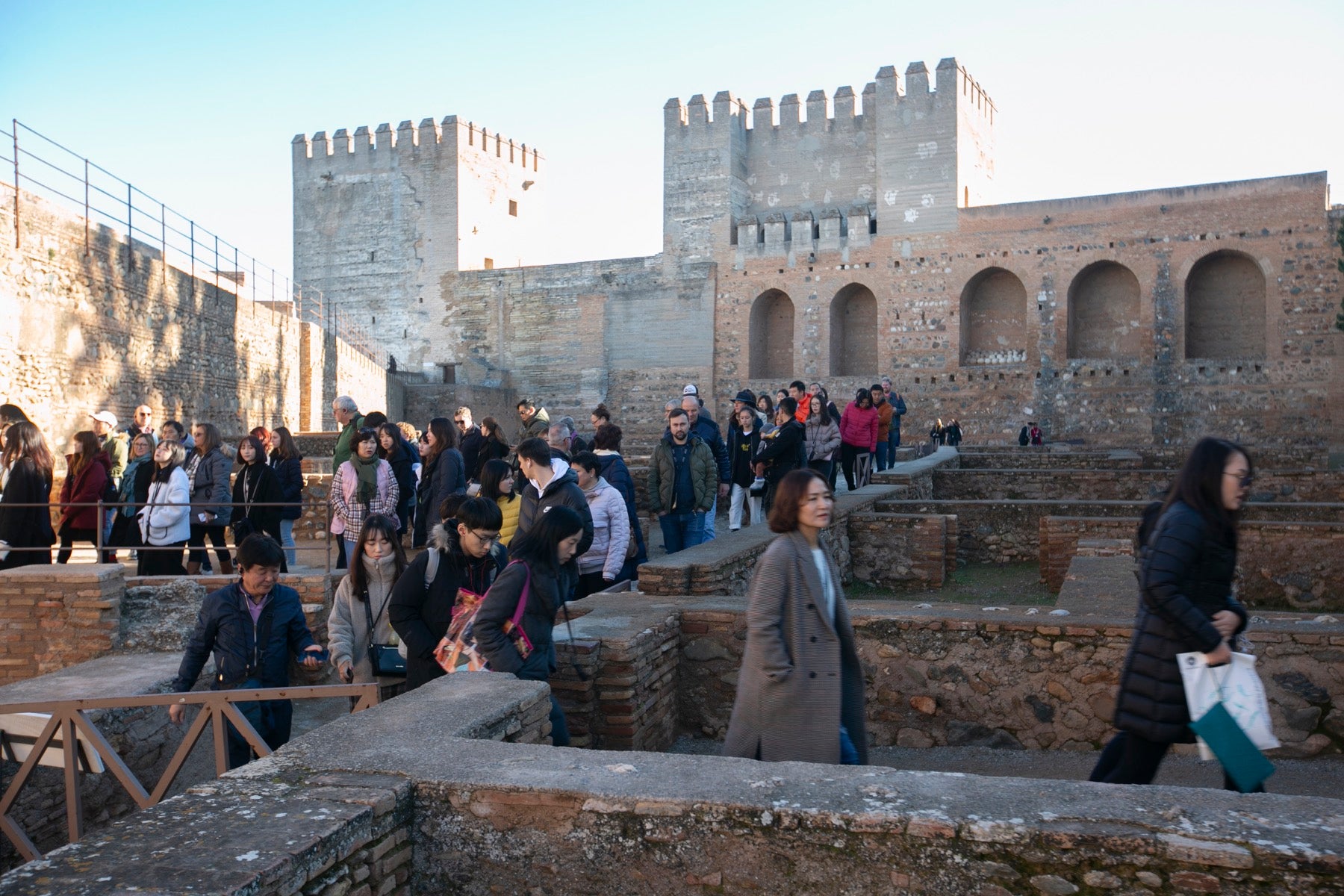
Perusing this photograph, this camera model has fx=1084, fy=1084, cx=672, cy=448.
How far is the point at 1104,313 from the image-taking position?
26891 millimetres

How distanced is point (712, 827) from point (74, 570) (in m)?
6.17

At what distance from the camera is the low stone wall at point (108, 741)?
4836 millimetres

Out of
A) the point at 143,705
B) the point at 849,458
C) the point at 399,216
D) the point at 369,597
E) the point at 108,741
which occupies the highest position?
the point at 399,216

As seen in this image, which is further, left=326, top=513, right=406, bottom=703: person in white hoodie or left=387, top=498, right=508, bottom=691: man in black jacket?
left=326, top=513, right=406, bottom=703: person in white hoodie

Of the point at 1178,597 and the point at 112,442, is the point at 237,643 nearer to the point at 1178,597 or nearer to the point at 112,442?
the point at 1178,597

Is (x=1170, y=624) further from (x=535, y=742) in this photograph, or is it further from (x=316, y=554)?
(x=316, y=554)

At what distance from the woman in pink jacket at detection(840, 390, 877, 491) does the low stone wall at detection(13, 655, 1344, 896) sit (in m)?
8.60

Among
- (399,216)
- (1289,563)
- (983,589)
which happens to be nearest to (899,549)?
(983,589)

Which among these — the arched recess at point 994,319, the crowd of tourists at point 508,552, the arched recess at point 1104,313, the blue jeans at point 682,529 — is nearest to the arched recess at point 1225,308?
the arched recess at point 1104,313

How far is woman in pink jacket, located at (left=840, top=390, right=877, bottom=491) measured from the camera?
1141cm

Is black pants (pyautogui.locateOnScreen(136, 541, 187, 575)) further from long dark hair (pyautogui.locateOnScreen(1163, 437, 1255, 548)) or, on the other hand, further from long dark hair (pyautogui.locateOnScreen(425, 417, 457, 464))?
long dark hair (pyautogui.locateOnScreen(1163, 437, 1255, 548))

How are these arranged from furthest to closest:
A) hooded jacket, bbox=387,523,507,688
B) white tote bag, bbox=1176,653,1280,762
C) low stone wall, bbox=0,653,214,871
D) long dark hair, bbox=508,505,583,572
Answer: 1. low stone wall, bbox=0,653,214,871
2. hooded jacket, bbox=387,523,507,688
3. long dark hair, bbox=508,505,583,572
4. white tote bag, bbox=1176,653,1280,762

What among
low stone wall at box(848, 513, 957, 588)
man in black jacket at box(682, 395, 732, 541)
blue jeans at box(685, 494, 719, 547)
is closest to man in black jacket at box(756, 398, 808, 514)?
man in black jacket at box(682, 395, 732, 541)

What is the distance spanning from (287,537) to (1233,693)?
6921 mm
